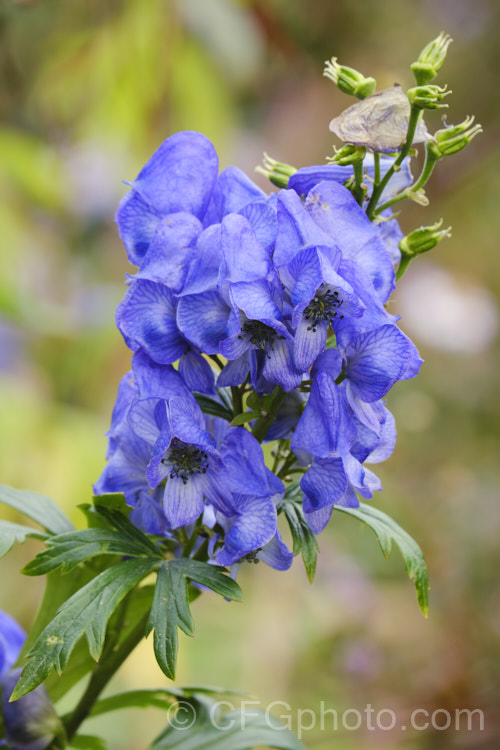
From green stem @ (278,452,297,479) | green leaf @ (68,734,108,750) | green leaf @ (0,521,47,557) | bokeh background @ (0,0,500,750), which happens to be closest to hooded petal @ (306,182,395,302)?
green stem @ (278,452,297,479)

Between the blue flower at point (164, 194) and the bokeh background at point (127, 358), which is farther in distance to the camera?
the bokeh background at point (127, 358)

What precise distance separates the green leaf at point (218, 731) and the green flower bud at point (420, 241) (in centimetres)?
31

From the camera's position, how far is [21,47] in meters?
1.93

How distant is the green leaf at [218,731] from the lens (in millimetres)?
494

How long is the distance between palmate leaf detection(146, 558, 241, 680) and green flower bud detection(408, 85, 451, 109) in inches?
10.4

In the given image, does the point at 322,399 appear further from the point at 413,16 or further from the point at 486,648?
the point at 413,16

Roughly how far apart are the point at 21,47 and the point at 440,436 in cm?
153

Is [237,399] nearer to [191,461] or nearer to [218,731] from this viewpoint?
[191,461]

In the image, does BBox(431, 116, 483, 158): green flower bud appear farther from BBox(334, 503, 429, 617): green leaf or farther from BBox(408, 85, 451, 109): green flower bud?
BBox(334, 503, 429, 617): green leaf

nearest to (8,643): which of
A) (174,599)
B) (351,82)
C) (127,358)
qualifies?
(174,599)

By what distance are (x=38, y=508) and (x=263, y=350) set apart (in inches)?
7.2

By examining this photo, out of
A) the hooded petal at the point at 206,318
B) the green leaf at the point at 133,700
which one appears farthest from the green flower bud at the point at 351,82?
the green leaf at the point at 133,700

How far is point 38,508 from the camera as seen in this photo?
475mm

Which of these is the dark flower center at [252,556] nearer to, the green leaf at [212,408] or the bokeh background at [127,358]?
the green leaf at [212,408]
